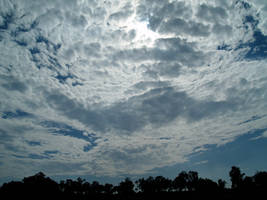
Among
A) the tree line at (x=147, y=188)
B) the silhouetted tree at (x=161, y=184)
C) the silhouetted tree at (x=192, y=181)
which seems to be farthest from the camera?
the silhouetted tree at (x=161, y=184)

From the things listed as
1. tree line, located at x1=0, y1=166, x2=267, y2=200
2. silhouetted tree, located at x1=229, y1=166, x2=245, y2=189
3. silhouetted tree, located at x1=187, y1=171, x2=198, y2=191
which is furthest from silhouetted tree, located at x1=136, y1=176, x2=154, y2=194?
silhouetted tree, located at x1=229, y1=166, x2=245, y2=189

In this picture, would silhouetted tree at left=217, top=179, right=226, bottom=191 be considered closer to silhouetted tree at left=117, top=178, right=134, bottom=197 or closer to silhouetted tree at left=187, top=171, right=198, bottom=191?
silhouetted tree at left=187, top=171, right=198, bottom=191

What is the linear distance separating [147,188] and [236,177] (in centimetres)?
6604

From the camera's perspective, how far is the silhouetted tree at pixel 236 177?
10212 centimetres

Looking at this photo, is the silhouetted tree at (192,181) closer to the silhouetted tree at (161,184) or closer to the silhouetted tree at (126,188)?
the silhouetted tree at (161,184)

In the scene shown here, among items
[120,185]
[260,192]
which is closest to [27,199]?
[120,185]

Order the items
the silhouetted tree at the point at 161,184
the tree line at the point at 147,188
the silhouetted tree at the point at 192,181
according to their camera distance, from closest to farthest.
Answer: the tree line at the point at 147,188 → the silhouetted tree at the point at 192,181 → the silhouetted tree at the point at 161,184

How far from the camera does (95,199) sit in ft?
408

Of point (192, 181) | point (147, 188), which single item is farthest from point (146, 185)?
point (192, 181)

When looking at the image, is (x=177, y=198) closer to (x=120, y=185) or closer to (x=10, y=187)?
(x=120, y=185)

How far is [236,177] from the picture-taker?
Result: 10350 cm

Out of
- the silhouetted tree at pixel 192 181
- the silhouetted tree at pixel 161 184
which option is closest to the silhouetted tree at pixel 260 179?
the silhouetted tree at pixel 192 181

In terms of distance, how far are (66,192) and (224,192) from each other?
352ft

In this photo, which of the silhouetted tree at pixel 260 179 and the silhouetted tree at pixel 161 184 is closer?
the silhouetted tree at pixel 260 179
